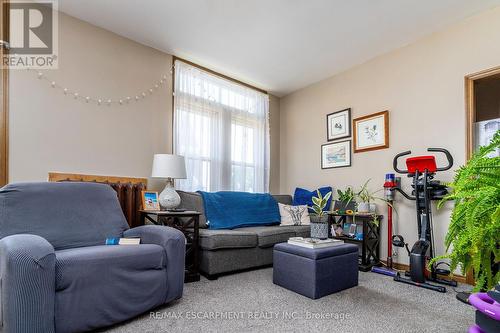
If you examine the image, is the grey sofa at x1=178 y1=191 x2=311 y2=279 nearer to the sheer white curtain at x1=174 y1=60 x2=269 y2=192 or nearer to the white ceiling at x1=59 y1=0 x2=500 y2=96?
the sheer white curtain at x1=174 y1=60 x2=269 y2=192

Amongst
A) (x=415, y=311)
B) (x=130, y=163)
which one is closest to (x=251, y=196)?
(x=130, y=163)

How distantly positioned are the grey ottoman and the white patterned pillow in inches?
50.7

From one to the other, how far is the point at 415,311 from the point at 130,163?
10.0 feet

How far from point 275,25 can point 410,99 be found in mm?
1801

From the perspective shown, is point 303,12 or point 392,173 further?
point 392,173

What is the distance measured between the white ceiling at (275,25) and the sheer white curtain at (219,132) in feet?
1.33

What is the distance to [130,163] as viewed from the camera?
127 inches

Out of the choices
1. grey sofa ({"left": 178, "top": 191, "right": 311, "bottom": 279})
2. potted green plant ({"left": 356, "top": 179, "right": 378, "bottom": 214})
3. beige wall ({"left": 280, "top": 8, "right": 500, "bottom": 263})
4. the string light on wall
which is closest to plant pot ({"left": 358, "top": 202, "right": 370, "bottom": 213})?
potted green plant ({"left": 356, "top": 179, "right": 378, "bottom": 214})

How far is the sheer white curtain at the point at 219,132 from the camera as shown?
12.0 ft

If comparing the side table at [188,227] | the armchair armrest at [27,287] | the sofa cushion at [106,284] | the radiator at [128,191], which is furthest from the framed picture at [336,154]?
the armchair armrest at [27,287]

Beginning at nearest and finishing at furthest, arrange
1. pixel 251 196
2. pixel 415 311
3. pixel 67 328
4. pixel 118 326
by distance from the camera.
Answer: pixel 67 328
pixel 118 326
pixel 415 311
pixel 251 196

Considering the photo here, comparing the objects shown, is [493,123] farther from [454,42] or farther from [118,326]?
[118,326]

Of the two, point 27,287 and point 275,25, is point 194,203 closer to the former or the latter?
point 27,287

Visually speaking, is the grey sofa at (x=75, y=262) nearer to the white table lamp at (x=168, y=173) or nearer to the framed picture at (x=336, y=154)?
the white table lamp at (x=168, y=173)
